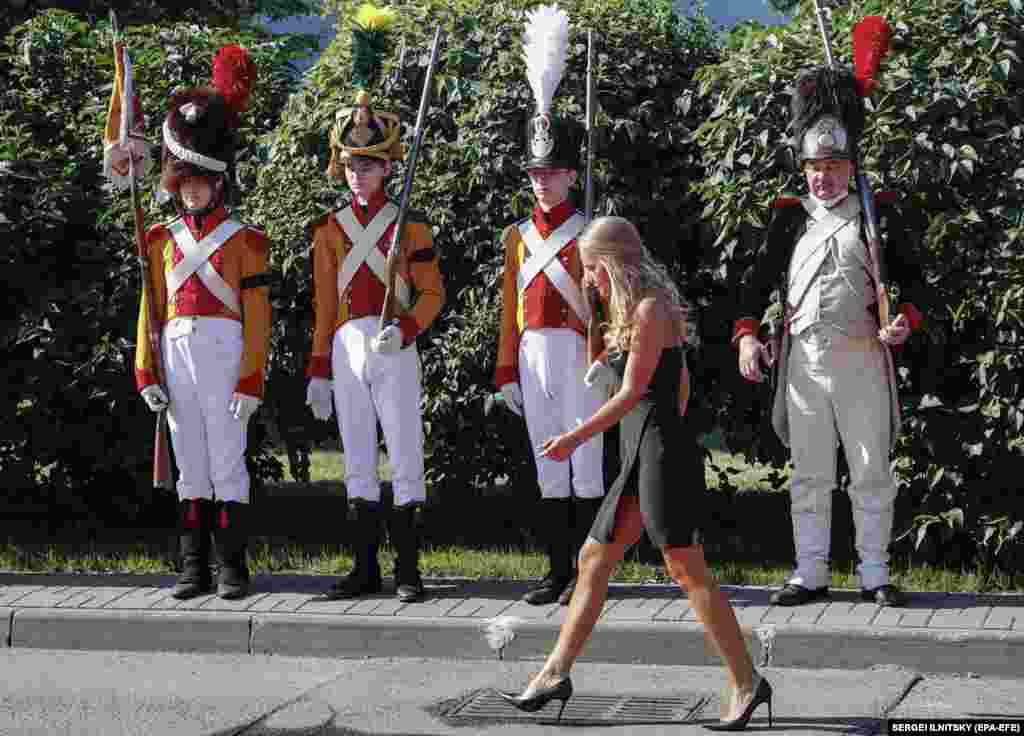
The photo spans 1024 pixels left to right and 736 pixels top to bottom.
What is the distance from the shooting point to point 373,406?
7.75 metres

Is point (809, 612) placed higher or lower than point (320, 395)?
lower

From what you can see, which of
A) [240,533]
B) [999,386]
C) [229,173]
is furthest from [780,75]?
[240,533]

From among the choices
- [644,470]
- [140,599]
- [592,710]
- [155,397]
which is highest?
[155,397]

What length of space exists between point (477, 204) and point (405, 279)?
3.81 ft

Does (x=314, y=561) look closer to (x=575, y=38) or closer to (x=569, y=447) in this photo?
(x=575, y=38)

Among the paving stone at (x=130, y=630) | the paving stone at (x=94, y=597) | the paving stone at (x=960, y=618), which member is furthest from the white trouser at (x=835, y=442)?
the paving stone at (x=94, y=597)

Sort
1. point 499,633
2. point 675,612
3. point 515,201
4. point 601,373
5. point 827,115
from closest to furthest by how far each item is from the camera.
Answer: point 601,373
point 499,633
point 675,612
point 827,115
point 515,201

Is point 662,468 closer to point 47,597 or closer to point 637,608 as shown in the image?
point 637,608

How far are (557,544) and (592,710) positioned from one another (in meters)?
1.49

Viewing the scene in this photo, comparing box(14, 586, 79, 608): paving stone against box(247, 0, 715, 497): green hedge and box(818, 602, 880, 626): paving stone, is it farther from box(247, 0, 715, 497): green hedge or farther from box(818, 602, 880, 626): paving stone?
box(818, 602, 880, 626): paving stone

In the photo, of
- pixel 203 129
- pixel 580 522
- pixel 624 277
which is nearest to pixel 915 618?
pixel 580 522

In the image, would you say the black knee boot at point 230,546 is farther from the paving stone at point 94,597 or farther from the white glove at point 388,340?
the white glove at point 388,340

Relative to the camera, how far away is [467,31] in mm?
9117

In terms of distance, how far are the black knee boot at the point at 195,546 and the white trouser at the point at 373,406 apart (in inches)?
26.0
